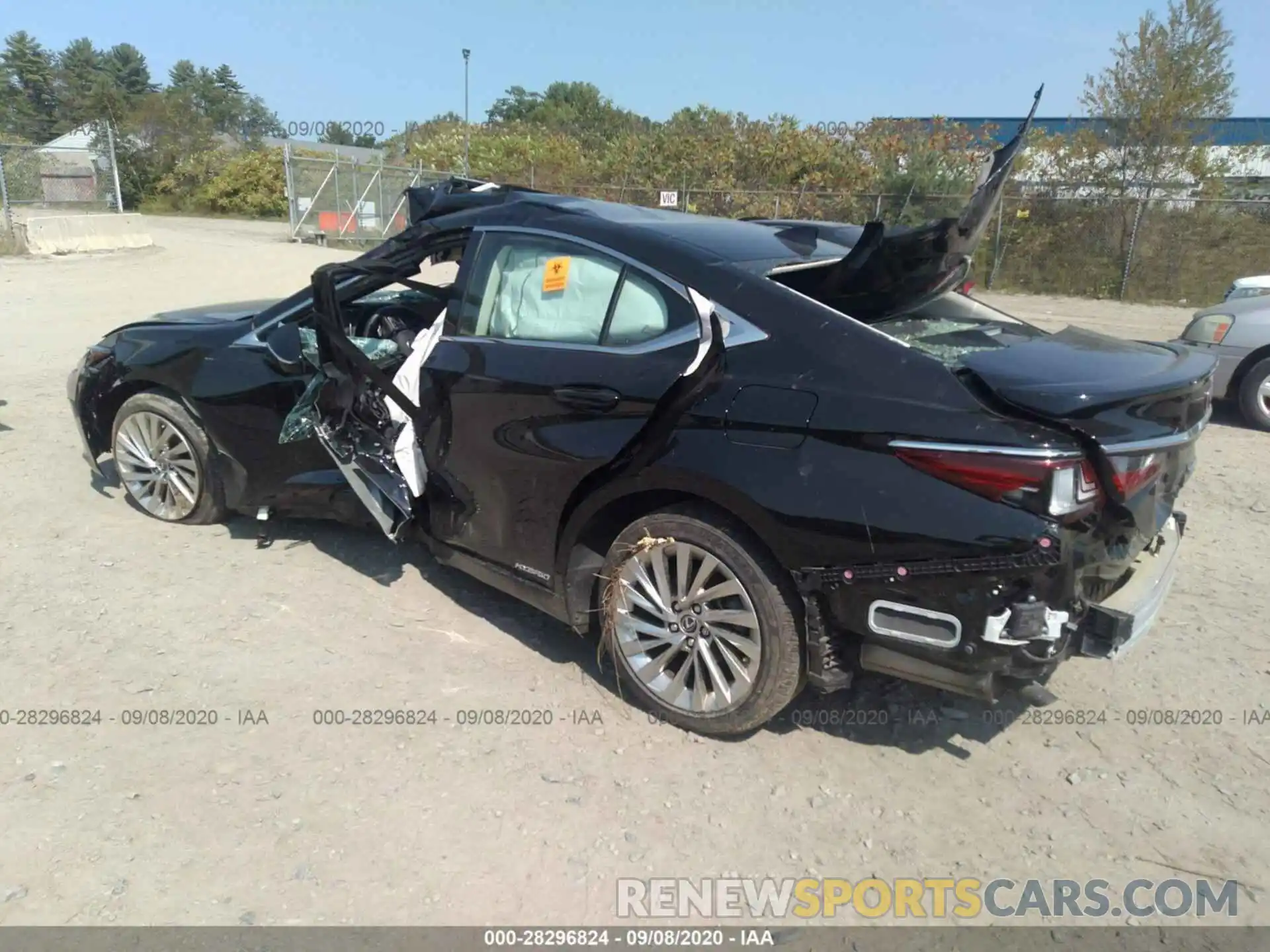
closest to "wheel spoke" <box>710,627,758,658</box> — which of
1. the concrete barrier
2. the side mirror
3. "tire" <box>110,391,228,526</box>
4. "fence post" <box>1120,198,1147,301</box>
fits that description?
the side mirror

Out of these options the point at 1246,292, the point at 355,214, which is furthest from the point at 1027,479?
the point at 355,214

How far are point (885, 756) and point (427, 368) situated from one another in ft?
7.96

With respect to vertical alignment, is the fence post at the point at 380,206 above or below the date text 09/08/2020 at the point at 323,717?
above

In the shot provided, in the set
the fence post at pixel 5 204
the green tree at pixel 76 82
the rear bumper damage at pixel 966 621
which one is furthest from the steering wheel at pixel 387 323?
the green tree at pixel 76 82

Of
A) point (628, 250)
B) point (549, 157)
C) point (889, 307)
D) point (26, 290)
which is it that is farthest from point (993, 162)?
point (549, 157)

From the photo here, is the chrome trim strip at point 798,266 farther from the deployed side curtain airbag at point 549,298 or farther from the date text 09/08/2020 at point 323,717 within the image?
the date text 09/08/2020 at point 323,717

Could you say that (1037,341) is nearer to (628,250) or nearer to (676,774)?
(628,250)

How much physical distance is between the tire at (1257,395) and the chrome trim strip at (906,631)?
22.6 ft

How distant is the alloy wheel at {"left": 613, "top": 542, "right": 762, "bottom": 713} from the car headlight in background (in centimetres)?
704

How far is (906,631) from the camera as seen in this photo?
291cm

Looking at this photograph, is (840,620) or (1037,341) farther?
(1037,341)

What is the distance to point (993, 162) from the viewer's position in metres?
3.46

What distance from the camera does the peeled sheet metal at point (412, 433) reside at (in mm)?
4141

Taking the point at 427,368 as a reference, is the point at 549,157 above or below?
above
